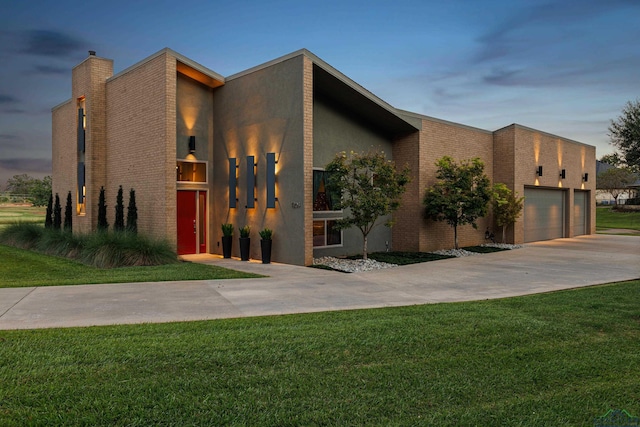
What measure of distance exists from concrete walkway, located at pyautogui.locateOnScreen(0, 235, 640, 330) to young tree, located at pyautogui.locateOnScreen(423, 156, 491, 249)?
2.82 m

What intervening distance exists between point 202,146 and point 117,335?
1126cm

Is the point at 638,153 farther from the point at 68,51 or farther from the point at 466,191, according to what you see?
the point at 68,51

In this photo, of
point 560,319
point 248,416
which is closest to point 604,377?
point 560,319

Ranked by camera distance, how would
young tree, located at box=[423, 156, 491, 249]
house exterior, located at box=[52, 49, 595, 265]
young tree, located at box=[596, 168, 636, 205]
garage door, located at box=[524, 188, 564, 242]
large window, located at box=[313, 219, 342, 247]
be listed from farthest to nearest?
young tree, located at box=[596, 168, 636, 205] < garage door, located at box=[524, 188, 564, 242] < young tree, located at box=[423, 156, 491, 249] < large window, located at box=[313, 219, 342, 247] < house exterior, located at box=[52, 49, 595, 265]

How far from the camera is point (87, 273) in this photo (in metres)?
10.3

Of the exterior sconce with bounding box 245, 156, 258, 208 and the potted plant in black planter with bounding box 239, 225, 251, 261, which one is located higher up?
the exterior sconce with bounding box 245, 156, 258, 208

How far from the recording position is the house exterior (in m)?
13.1

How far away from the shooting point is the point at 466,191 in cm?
1636

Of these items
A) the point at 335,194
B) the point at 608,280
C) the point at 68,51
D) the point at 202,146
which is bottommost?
the point at 608,280

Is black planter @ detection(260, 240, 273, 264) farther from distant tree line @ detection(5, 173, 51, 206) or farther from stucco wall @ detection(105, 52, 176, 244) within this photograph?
distant tree line @ detection(5, 173, 51, 206)

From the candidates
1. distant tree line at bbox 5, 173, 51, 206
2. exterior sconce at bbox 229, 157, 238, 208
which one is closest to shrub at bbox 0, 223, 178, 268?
exterior sconce at bbox 229, 157, 238, 208

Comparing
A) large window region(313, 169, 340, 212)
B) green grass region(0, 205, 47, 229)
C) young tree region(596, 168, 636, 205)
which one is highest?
young tree region(596, 168, 636, 205)

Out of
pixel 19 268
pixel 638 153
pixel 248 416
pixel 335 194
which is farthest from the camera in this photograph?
pixel 638 153

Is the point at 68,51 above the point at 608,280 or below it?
above
